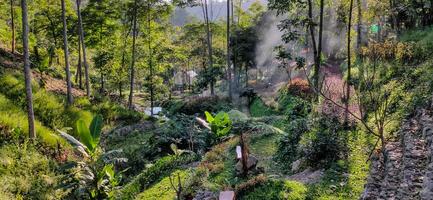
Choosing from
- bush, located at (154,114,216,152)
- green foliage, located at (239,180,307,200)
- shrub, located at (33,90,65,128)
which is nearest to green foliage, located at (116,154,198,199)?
bush, located at (154,114,216,152)

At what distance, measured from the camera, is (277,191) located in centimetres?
699

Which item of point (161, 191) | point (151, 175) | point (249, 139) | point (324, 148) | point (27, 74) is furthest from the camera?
point (249, 139)

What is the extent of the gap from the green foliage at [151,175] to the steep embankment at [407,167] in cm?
558

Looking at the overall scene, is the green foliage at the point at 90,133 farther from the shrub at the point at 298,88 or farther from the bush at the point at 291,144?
the shrub at the point at 298,88

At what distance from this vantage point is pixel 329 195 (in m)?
6.79

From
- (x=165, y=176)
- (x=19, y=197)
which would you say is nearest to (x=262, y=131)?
(x=165, y=176)

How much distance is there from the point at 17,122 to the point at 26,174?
2214 mm

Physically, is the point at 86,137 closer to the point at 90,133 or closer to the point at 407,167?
the point at 90,133

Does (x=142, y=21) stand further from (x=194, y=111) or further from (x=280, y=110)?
(x=280, y=110)

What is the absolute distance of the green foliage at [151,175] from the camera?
9.45 meters

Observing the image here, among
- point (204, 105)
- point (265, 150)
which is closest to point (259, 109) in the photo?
point (204, 105)

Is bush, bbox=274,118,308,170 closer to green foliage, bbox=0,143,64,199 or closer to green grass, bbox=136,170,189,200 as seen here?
green grass, bbox=136,170,189,200

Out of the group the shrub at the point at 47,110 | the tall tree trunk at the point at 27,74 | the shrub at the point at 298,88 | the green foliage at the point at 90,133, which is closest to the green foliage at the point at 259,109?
the shrub at the point at 298,88

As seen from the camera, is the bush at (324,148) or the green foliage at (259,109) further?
the green foliage at (259,109)
